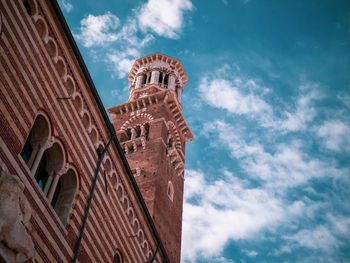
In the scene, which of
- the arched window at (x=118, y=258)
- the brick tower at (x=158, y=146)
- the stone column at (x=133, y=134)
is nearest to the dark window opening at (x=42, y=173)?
the arched window at (x=118, y=258)

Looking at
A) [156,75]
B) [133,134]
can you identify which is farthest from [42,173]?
[156,75]

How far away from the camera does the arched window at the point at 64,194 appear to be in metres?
10.3

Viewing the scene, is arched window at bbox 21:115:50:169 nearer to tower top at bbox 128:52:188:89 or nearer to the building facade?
the building facade

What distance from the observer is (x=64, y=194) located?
35.3 feet

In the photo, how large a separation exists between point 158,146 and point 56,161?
15.2m

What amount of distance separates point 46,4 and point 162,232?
1467cm

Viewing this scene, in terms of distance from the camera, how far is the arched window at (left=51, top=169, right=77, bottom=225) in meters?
10.3

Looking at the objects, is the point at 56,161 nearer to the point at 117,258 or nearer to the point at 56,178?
the point at 56,178

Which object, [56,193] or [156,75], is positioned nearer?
[56,193]

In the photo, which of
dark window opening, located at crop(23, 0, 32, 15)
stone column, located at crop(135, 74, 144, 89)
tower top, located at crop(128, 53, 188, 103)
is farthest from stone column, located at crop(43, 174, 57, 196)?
stone column, located at crop(135, 74, 144, 89)

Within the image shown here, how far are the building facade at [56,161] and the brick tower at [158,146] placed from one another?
6.49 m

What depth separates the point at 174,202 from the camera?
25.7 meters

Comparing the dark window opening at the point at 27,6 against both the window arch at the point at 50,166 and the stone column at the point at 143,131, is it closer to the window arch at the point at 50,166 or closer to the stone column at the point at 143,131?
the window arch at the point at 50,166

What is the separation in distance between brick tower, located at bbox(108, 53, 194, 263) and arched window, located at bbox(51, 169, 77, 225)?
440 inches
